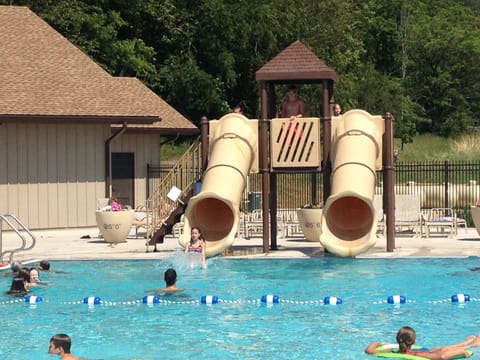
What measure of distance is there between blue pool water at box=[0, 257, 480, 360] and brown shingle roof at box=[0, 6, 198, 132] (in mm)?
8573

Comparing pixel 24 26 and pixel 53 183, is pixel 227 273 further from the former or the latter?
pixel 24 26

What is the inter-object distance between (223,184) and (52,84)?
421 inches

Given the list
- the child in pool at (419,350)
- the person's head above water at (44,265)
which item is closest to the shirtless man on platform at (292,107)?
the person's head above water at (44,265)

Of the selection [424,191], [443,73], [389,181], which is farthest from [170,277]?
[443,73]

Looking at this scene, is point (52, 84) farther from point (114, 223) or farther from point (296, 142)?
point (296, 142)

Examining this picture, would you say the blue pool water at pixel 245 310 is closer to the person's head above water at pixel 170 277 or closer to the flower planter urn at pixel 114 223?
the person's head above water at pixel 170 277

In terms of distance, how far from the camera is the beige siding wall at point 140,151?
3191 centimetres

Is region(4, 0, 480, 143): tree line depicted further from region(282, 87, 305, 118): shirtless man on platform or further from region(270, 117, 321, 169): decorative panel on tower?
region(270, 117, 321, 169): decorative panel on tower

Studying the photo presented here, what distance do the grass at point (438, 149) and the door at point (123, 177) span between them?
19674 mm

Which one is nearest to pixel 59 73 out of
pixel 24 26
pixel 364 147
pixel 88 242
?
pixel 24 26

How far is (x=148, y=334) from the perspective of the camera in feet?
44.0

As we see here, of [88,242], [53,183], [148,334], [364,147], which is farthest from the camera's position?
[53,183]

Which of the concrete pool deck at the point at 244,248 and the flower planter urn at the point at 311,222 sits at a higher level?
the flower planter urn at the point at 311,222

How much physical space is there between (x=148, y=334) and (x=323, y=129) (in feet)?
30.5
